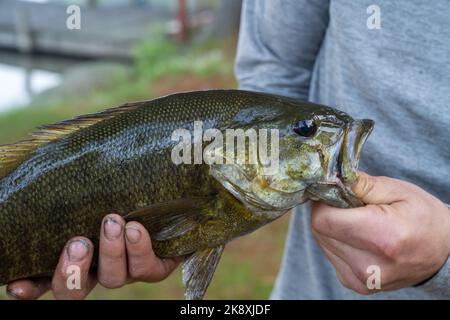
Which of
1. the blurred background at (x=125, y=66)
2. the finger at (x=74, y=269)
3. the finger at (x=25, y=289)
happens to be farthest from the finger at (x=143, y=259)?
the blurred background at (x=125, y=66)

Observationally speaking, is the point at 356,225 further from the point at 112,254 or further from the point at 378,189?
the point at 112,254

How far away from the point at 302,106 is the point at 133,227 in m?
0.67

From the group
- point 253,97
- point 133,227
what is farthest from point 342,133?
point 133,227

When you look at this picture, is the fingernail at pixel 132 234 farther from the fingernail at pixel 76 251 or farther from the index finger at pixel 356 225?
the index finger at pixel 356 225

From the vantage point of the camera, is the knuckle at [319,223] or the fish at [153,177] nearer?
the knuckle at [319,223]

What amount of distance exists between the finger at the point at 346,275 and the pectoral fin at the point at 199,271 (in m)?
0.37

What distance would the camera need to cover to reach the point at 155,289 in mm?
4234

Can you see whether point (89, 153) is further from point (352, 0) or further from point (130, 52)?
point (130, 52)

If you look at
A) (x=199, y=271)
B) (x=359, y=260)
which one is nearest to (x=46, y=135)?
(x=199, y=271)

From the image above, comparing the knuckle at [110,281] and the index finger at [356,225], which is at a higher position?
the index finger at [356,225]

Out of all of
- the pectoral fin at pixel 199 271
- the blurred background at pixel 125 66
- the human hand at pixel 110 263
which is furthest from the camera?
the blurred background at pixel 125 66

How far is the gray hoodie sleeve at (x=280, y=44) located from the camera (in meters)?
2.14

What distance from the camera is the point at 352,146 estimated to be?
5.67 feet

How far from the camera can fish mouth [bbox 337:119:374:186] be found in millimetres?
1691
